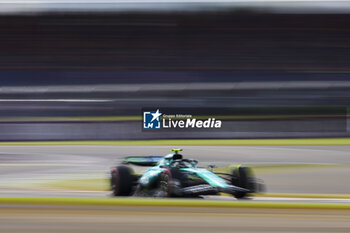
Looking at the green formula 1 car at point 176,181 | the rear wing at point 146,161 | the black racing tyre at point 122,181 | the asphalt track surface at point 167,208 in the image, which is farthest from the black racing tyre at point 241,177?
the black racing tyre at point 122,181

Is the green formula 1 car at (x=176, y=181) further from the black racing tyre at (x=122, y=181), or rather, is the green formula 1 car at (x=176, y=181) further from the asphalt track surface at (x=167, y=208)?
the asphalt track surface at (x=167, y=208)

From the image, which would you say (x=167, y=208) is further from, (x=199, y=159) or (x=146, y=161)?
(x=199, y=159)

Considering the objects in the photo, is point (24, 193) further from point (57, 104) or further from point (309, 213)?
point (57, 104)

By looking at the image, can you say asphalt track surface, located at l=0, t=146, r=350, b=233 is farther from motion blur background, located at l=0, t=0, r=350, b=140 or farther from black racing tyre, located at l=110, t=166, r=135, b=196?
motion blur background, located at l=0, t=0, r=350, b=140

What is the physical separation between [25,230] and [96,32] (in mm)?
15373

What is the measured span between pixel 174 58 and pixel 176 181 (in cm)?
1320

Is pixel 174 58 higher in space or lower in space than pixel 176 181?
higher

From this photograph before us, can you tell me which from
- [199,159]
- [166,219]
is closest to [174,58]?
[199,159]

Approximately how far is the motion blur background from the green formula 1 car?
859 centimetres

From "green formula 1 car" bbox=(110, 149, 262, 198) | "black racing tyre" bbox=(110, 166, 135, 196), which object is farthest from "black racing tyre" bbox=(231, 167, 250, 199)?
"black racing tyre" bbox=(110, 166, 135, 196)

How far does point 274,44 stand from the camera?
61.8 ft

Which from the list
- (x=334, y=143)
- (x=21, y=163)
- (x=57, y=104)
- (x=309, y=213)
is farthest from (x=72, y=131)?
(x=309, y=213)

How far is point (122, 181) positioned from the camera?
20.0ft

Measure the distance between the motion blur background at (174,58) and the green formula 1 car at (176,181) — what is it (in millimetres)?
8589
